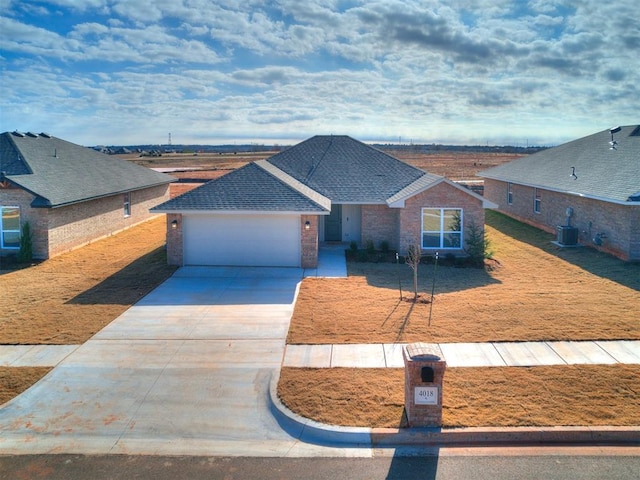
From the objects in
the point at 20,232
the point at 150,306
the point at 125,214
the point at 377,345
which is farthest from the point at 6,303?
the point at 125,214

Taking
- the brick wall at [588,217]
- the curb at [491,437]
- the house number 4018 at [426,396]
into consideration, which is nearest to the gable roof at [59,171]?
the curb at [491,437]

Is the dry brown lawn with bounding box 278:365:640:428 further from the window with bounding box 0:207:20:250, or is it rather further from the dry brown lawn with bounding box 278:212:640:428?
the window with bounding box 0:207:20:250

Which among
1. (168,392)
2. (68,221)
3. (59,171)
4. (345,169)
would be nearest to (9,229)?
(68,221)

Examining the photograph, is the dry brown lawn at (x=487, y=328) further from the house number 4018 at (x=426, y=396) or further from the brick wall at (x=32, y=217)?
the brick wall at (x=32, y=217)

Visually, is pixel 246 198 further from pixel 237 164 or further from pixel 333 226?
pixel 237 164

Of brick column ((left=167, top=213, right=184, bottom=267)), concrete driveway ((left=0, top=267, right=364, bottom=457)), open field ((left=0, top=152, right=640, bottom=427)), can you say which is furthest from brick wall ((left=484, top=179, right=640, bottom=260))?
brick column ((left=167, top=213, right=184, bottom=267))

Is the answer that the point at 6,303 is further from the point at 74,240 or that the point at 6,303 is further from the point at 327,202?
the point at 327,202

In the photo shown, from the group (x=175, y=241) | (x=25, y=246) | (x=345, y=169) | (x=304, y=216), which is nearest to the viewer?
(x=304, y=216)
